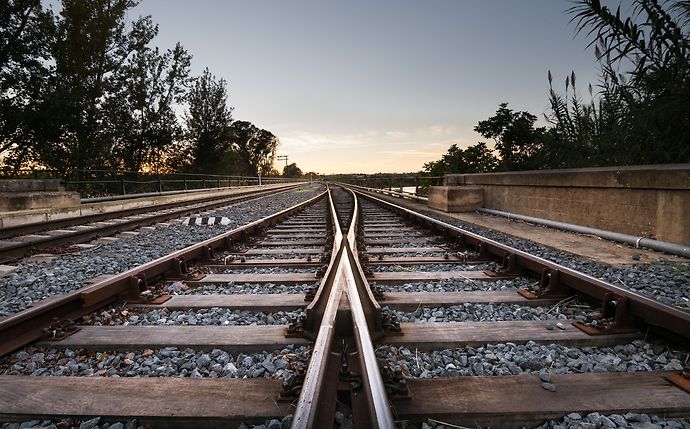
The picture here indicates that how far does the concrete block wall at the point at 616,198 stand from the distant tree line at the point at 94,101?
16.5m

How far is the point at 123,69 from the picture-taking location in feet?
73.2

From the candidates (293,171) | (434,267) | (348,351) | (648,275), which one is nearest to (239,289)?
(348,351)

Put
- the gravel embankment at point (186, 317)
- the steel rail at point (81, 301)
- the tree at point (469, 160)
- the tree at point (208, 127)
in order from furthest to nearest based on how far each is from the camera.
Result: the tree at point (208, 127), the tree at point (469, 160), the gravel embankment at point (186, 317), the steel rail at point (81, 301)

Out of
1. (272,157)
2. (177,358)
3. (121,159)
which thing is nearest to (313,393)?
(177,358)

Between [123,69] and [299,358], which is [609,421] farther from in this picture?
[123,69]

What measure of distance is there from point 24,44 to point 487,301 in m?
19.4

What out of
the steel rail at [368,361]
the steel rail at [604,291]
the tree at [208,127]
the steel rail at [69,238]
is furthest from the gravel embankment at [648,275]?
the tree at [208,127]

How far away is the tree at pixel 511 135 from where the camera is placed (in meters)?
16.0

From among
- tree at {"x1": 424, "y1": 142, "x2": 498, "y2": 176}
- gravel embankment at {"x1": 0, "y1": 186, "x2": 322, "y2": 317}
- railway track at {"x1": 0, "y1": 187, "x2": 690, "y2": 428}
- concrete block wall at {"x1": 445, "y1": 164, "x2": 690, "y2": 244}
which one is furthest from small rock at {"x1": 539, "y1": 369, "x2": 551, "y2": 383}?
tree at {"x1": 424, "y1": 142, "x2": 498, "y2": 176}

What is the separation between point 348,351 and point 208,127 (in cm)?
3287

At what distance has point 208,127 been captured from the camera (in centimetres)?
3212

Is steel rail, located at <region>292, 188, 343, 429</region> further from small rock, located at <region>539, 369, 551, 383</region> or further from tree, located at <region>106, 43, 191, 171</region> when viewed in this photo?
tree, located at <region>106, 43, 191, 171</region>

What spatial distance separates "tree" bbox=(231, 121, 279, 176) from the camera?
3044 inches

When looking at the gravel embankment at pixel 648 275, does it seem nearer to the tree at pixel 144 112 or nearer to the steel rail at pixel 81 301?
the steel rail at pixel 81 301
